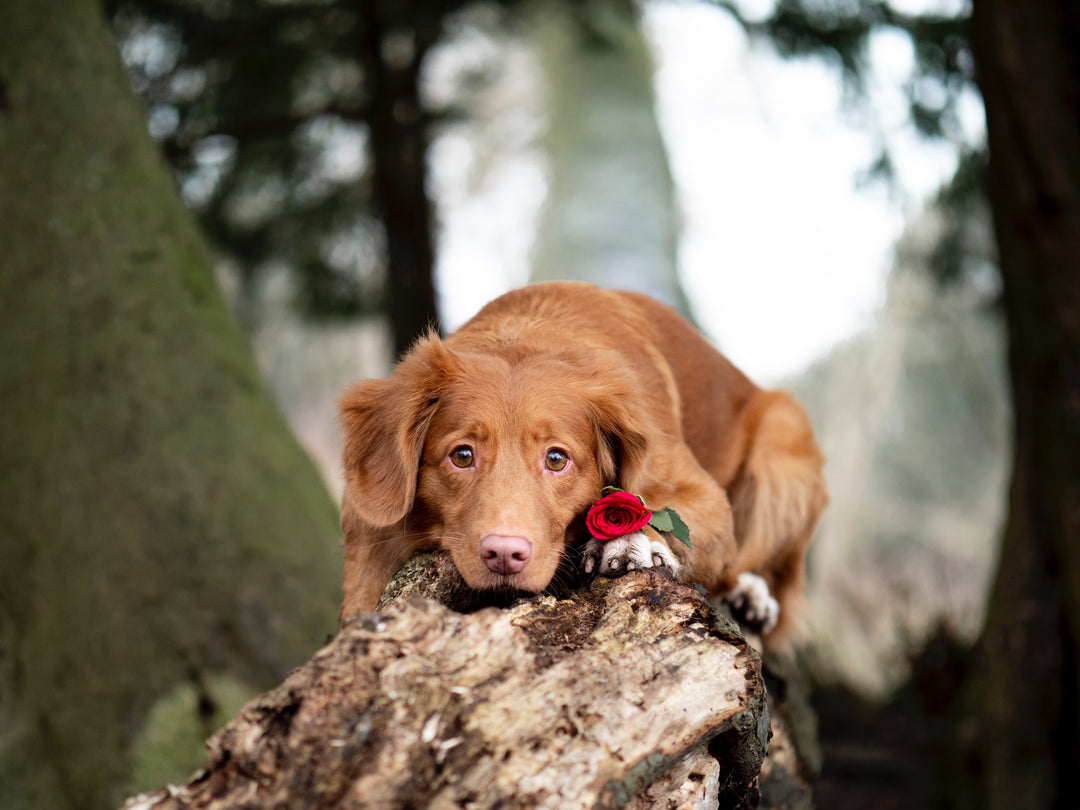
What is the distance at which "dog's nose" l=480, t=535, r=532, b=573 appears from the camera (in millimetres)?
2730

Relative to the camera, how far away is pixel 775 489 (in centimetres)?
449

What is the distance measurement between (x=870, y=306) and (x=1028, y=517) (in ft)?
32.1

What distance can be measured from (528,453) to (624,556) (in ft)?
1.48

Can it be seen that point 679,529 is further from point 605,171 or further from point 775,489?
point 605,171

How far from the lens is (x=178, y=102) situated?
305 inches

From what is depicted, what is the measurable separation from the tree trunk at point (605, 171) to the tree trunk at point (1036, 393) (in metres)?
6.83

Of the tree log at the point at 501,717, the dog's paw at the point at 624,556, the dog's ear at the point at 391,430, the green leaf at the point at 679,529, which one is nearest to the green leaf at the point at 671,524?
the green leaf at the point at 679,529

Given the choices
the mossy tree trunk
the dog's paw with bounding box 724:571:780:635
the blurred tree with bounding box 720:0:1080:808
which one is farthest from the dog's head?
the blurred tree with bounding box 720:0:1080:808

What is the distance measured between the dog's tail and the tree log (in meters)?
1.90

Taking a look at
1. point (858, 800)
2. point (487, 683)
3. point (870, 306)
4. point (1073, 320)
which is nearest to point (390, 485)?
point (487, 683)

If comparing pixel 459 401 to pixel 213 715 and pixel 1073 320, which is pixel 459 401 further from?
pixel 1073 320

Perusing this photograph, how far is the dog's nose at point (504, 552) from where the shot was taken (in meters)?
2.73

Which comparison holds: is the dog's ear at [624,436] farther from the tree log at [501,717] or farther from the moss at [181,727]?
the moss at [181,727]

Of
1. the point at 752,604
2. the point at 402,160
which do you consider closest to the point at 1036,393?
the point at 752,604
